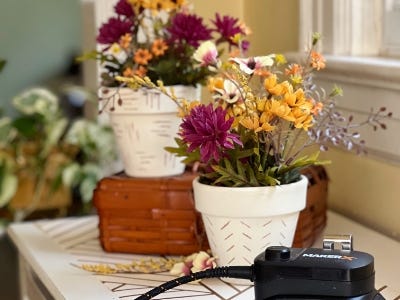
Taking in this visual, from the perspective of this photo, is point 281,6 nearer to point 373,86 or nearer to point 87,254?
point 373,86

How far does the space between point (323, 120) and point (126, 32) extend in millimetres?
341

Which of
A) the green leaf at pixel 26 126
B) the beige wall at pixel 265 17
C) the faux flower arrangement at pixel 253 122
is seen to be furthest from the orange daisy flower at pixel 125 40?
the green leaf at pixel 26 126

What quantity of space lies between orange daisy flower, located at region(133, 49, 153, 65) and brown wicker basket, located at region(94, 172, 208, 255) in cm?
19

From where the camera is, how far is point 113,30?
1298 mm

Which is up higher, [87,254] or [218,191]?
[218,191]

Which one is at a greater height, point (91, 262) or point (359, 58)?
point (359, 58)

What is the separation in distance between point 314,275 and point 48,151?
5.47 feet

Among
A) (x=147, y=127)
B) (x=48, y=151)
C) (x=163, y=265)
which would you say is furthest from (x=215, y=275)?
(x=48, y=151)

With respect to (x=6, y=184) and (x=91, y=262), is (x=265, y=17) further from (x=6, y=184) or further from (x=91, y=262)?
(x=6, y=184)

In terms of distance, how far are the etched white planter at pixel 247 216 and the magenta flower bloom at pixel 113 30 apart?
0.99 feet

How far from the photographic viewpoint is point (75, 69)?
11.0 feet

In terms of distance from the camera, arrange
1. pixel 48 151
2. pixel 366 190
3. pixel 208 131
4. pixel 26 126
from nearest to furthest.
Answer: pixel 208 131 < pixel 366 190 < pixel 26 126 < pixel 48 151

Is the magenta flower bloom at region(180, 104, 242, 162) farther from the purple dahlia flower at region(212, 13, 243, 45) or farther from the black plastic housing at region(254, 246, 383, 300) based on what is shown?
the purple dahlia flower at region(212, 13, 243, 45)

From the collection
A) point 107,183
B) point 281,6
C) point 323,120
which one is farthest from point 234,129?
point 281,6
